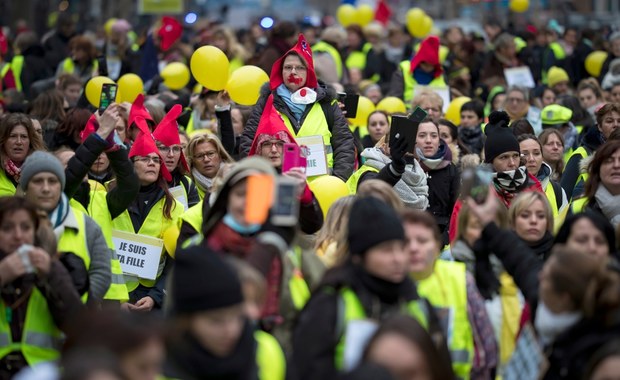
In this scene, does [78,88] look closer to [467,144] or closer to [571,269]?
[467,144]

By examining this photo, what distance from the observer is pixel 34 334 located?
7676 millimetres

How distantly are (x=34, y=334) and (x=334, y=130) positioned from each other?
4681 mm

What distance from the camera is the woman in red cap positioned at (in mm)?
10523

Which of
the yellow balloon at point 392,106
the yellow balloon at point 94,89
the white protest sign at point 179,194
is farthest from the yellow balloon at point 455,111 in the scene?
the white protest sign at point 179,194

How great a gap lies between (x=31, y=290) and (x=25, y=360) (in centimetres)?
37

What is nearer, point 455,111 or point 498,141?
point 498,141

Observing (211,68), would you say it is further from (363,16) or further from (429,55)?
(363,16)

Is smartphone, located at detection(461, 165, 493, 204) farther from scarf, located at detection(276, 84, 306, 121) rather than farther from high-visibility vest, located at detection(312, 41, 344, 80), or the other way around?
high-visibility vest, located at detection(312, 41, 344, 80)

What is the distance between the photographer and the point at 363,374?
5.56 meters

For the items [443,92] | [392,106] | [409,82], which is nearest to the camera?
[392,106]

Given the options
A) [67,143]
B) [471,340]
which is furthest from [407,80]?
[471,340]

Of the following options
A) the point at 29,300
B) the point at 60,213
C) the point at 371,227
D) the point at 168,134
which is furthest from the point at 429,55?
the point at 371,227

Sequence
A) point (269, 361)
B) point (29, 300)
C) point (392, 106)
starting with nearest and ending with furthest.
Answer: point (269, 361), point (29, 300), point (392, 106)

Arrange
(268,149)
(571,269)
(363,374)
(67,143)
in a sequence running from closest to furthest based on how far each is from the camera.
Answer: (363,374) < (571,269) < (268,149) < (67,143)
